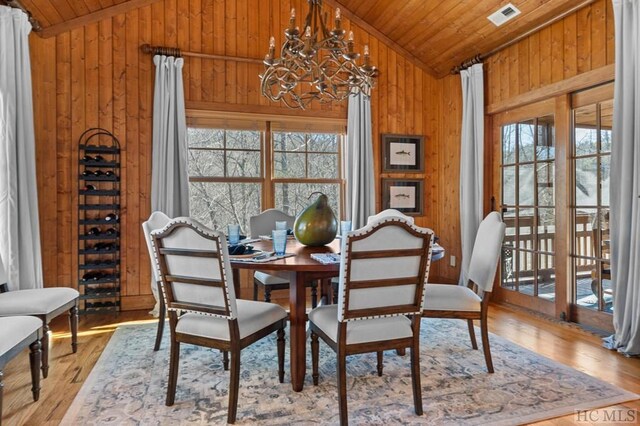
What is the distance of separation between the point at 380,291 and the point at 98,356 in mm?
2101

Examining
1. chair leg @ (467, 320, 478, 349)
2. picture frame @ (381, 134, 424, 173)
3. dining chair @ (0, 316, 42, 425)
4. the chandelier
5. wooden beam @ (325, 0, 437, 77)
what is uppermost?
wooden beam @ (325, 0, 437, 77)

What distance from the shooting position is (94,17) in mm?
3695

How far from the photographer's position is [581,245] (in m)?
3.29

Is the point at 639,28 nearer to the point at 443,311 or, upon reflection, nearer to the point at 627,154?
the point at 627,154

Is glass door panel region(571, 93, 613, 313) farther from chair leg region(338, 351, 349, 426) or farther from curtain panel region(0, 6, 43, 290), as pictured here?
curtain panel region(0, 6, 43, 290)

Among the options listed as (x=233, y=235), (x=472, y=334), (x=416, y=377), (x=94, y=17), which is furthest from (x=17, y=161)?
(x=472, y=334)

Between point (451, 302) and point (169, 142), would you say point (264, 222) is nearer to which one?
point (169, 142)

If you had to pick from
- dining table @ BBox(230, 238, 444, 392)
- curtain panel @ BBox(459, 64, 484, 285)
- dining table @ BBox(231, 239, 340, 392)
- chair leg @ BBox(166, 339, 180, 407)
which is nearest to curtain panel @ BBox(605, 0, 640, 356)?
curtain panel @ BBox(459, 64, 484, 285)

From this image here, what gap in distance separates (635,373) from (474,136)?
2.57 meters

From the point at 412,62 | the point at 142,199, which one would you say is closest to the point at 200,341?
the point at 142,199

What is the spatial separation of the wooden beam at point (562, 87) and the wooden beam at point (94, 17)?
12.1 feet

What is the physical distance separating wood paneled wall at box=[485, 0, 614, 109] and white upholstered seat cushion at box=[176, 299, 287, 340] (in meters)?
3.14

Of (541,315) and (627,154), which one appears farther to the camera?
(541,315)

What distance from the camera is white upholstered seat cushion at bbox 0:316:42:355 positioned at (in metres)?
1.73
